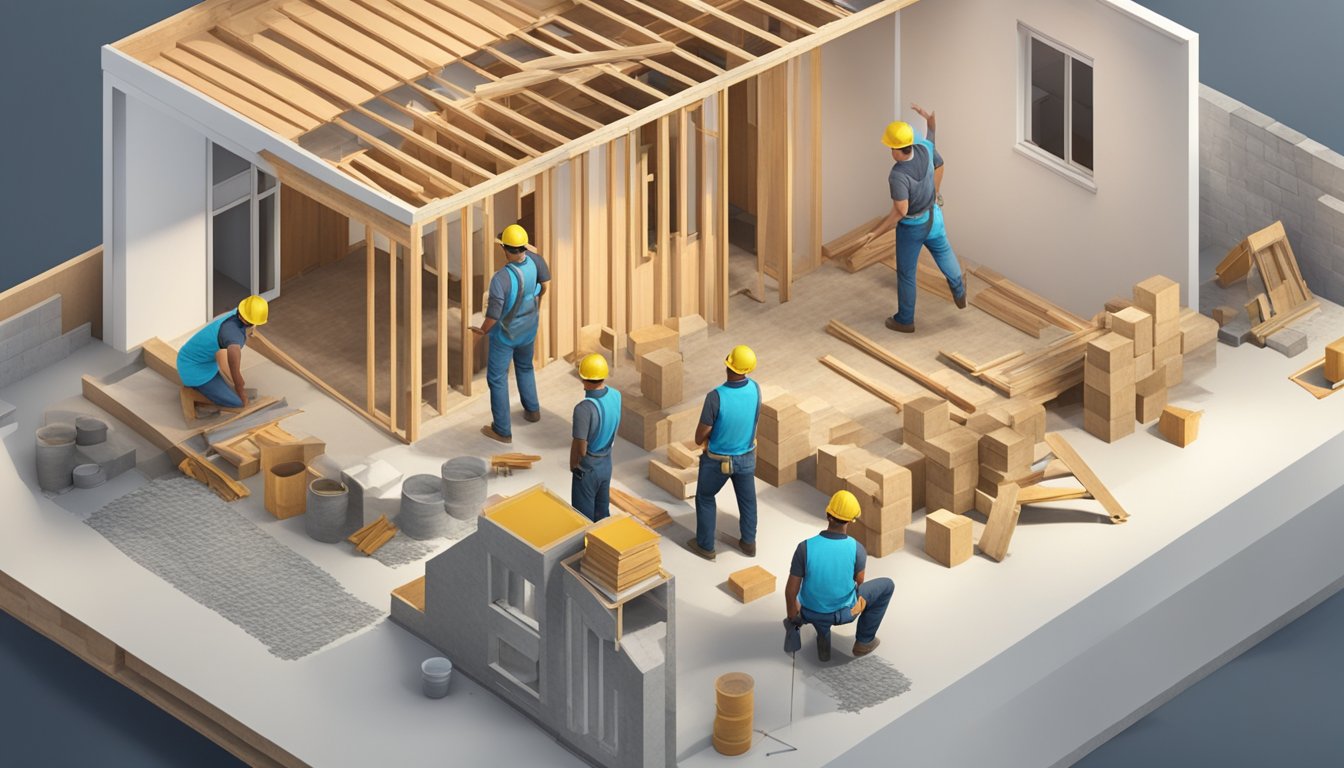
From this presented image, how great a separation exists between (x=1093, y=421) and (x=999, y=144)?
11.2 feet

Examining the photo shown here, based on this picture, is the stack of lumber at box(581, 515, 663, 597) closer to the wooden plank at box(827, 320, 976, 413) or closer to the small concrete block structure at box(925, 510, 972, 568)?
the small concrete block structure at box(925, 510, 972, 568)

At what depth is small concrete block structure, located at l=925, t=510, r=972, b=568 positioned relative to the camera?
28203 millimetres

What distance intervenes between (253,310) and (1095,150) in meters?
8.22

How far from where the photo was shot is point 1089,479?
29.1m

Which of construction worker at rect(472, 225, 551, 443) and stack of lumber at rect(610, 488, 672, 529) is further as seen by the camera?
construction worker at rect(472, 225, 551, 443)

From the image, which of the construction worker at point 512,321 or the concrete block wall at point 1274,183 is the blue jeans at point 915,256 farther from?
the construction worker at point 512,321

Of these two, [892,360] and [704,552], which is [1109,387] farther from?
[704,552]

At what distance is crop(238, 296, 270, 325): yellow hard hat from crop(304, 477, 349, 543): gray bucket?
176 centimetres

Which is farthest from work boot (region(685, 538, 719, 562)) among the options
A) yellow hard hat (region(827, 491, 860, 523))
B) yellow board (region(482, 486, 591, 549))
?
yellow board (region(482, 486, 591, 549))

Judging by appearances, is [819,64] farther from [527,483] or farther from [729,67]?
[527,483]

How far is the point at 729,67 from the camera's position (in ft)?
104

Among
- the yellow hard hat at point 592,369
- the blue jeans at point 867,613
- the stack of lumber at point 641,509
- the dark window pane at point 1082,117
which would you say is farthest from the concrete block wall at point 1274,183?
the yellow hard hat at point 592,369

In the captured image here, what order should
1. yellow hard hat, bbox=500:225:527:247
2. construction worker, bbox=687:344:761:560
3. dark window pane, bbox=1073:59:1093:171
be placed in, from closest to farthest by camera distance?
1. construction worker, bbox=687:344:761:560
2. yellow hard hat, bbox=500:225:527:247
3. dark window pane, bbox=1073:59:1093:171

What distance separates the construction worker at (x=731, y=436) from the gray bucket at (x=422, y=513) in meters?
2.28
